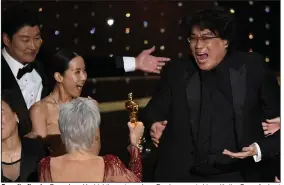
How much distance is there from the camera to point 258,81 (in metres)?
4.07

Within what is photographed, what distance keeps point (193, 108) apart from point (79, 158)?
1138mm

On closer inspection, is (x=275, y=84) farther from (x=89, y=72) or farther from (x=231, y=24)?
(x=89, y=72)

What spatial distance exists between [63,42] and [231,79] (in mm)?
1551

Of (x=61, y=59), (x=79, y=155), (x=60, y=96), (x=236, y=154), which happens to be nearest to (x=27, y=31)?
(x=61, y=59)

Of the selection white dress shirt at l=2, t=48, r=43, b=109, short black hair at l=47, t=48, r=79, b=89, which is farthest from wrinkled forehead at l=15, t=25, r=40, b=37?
short black hair at l=47, t=48, r=79, b=89

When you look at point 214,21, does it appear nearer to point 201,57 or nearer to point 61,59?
point 201,57

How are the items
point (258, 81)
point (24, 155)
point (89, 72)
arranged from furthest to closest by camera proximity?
point (89, 72) < point (258, 81) < point (24, 155)

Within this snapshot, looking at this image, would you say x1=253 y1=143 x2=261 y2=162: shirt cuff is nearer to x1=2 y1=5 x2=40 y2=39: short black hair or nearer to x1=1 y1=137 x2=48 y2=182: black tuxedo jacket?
x1=1 y1=137 x2=48 y2=182: black tuxedo jacket

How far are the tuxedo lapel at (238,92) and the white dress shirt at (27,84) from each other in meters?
1.35

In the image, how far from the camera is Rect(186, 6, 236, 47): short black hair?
159 inches

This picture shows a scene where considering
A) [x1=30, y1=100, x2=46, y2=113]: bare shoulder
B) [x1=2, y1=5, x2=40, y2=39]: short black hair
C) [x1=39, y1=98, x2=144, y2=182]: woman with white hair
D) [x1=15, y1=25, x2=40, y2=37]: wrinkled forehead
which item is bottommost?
[x1=39, y1=98, x2=144, y2=182]: woman with white hair

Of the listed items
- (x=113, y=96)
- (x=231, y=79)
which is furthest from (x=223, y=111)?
(x=113, y=96)

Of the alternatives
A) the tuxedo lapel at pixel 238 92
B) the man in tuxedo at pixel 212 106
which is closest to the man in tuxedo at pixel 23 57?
the man in tuxedo at pixel 212 106

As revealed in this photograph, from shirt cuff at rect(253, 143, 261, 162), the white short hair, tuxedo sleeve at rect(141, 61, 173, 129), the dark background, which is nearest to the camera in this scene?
the white short hair
